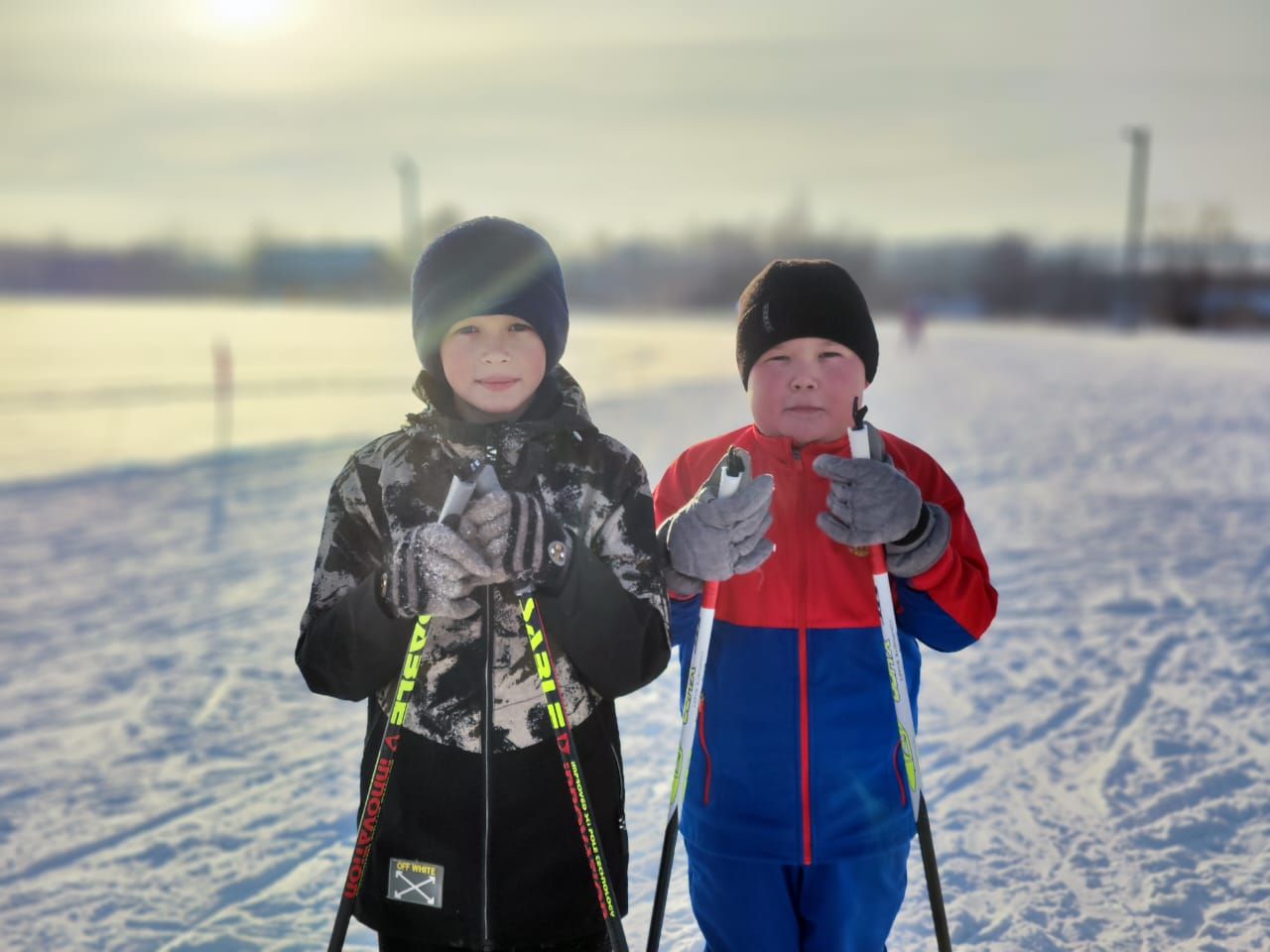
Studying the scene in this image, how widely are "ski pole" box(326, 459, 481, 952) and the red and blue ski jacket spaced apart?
1.79 ft

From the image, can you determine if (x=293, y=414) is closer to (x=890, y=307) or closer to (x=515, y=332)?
(x=515, y=332)

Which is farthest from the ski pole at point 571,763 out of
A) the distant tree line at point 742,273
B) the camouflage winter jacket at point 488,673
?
the distant tree line at point 742,273

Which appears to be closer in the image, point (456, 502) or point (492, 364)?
point (456, 502)

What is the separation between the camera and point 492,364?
1914 millimetres

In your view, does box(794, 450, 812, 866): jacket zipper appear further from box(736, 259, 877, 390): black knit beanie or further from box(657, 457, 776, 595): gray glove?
box(736, 259, 877, 390): black knit beanie

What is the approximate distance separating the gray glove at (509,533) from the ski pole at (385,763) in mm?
81

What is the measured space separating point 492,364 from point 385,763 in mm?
728

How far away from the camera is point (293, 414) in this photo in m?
14.4

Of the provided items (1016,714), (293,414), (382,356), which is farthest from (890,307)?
(1016,714)

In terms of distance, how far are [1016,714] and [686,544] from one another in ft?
9.50

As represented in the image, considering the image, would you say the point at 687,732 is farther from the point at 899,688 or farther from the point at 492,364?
the point at 492,364

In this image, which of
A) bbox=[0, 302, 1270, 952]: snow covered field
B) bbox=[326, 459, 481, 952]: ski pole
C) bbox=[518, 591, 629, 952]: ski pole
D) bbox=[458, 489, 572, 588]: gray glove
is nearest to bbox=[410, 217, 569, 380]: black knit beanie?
bbox=[326, 459, 481, 952]: ski pole

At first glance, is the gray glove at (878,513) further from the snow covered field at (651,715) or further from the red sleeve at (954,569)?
the snow covered field at (651,715)

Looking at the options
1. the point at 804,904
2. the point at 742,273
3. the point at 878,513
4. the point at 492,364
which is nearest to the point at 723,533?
the point at 878,513
